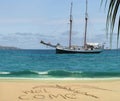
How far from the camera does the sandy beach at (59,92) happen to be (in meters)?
7.60

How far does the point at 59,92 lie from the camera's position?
796 cm

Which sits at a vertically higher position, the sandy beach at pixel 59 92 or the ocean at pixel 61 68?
the sandy beach at pixel 59 92

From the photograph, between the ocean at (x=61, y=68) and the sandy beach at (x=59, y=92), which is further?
the ocean at (x=61, y=68)

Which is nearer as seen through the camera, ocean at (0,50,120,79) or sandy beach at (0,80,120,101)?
sandy beach at (0,80,120,101)

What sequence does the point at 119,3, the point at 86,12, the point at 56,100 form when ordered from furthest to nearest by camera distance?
the point at 86,12, the point at 56,100, the point at 119,3

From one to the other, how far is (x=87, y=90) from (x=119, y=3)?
23.1 ft

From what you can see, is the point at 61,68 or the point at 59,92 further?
the point at 61,68

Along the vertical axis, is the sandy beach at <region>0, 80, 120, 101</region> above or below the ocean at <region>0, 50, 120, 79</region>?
above

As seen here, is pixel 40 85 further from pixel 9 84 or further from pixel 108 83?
pixel 108 83

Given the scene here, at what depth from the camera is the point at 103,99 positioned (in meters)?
7.86

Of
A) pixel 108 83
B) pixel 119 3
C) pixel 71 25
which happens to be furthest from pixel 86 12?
pixel 119 3

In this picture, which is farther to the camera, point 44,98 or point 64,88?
point 64,88

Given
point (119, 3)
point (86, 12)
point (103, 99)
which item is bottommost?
point (103, 99)

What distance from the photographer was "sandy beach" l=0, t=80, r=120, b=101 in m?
7.60
